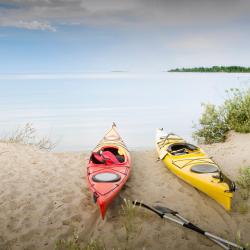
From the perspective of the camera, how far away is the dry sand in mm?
5312

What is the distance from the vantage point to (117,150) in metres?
8.73

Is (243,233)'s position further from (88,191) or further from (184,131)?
(184,131)

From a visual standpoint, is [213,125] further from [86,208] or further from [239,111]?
[86,208]

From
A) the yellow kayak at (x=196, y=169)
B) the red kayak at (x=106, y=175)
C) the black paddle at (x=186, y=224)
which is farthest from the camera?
the yellow kayak at (x=196, y=169)

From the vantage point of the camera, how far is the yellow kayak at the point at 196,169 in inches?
238

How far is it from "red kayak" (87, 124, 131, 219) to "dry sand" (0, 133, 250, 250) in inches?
13.8

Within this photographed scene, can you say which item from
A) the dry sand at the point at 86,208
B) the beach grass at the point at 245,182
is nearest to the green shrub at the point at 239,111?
the dry sand at the point at 86,208

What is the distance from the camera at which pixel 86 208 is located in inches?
243

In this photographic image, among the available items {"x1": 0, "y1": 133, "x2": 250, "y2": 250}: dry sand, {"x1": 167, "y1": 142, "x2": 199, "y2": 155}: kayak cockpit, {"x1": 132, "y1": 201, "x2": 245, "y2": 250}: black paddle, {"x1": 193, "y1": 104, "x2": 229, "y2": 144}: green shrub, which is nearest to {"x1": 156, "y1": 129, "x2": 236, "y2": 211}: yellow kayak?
{"x1": 167, "y1": 142, "x2": 199, "y2": 155}: kayak cockpit

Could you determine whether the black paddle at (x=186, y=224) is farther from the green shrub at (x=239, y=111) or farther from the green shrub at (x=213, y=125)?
the green shrub at (x=213, y=125)

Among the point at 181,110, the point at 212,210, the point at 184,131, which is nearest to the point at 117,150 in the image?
the point at 212,210

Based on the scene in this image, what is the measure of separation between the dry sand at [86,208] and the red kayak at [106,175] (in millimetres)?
352

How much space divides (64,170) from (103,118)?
1174 centimetres

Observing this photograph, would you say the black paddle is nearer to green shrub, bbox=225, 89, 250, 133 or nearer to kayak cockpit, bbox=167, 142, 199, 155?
kayak cockpit, bbox=167, 142, 199, 155
